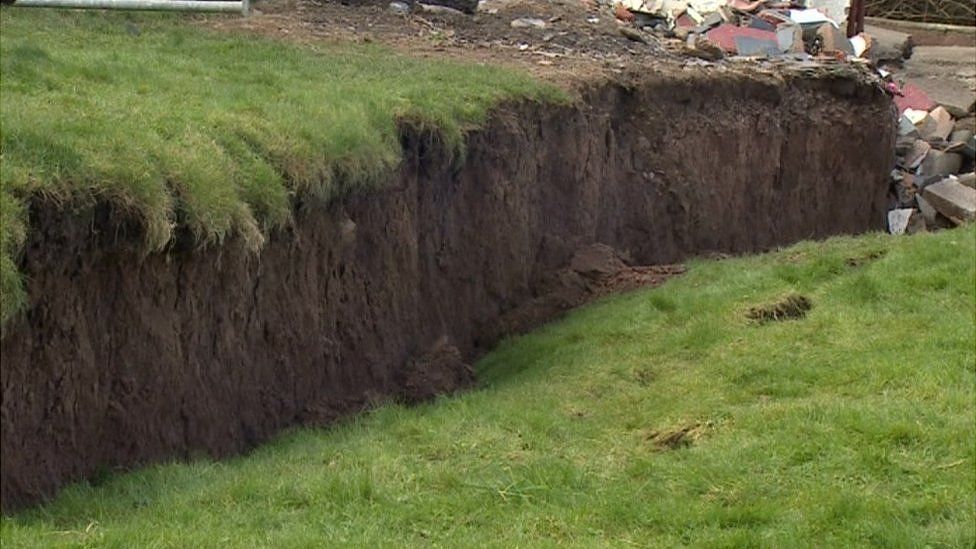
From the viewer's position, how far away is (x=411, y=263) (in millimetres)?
12039

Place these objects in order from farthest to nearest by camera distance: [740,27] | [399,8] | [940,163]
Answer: [940,163] → [740,27] → [399,8]

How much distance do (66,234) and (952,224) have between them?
15493 mm

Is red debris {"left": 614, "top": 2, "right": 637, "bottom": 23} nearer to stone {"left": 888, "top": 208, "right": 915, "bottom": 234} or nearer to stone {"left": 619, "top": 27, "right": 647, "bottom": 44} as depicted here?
stone {"left": 619, "top": 27, "right": 647, "bottom": 44}

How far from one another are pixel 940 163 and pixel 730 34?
3911 mm

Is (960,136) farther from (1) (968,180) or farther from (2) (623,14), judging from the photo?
(2) (623,14)

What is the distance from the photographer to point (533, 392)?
11.1 m

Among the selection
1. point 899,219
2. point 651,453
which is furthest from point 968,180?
point 651,453

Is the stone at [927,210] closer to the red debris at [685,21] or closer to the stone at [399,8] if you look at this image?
the red debris at [685,21]

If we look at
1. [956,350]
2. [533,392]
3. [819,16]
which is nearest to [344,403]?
[533,392]

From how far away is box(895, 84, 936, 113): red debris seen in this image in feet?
78.1

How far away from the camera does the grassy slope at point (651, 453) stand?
7711 millimetres

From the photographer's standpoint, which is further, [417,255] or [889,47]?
[889,47]

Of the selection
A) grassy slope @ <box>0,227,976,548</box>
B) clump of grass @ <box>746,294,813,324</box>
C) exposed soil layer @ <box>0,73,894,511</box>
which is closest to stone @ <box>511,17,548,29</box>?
exposed soil layer @ <box>0,73,894,511</box>

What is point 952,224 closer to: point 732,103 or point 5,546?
point 732,103
